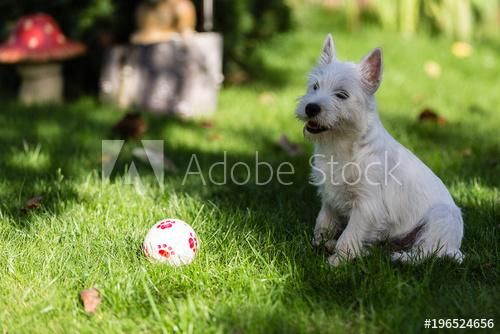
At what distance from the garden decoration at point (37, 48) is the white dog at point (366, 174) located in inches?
138

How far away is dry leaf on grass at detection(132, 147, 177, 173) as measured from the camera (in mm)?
4613

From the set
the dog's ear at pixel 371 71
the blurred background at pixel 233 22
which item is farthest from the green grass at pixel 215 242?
the blurred background at pixel 233 22

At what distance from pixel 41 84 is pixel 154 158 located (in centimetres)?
221

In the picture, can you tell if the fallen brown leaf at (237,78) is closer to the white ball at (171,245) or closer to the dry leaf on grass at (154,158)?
the dry leaf on grass at (154,158)

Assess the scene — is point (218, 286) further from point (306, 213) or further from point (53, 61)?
point (53, 61)

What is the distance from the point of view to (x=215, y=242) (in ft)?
10.4

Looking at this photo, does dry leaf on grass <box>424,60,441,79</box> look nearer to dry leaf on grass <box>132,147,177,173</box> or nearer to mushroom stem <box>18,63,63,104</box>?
dry leaf on grass <box>132,147,177,173</box>

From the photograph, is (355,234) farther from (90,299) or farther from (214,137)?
(214,137)

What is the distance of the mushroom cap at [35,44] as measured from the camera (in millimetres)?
5898

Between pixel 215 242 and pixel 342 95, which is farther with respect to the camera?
pixel 215 242

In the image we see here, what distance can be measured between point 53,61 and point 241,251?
395cm

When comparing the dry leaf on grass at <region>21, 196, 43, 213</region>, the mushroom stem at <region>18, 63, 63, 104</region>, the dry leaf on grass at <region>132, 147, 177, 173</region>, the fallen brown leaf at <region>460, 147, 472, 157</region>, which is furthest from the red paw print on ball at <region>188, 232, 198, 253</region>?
the mushroom stem at <region>18, 63, 63, 104</region>

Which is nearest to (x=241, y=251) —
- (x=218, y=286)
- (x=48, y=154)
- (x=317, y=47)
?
(x=218, y=286)

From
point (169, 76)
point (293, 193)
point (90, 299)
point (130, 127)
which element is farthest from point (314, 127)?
point (169, 76)
